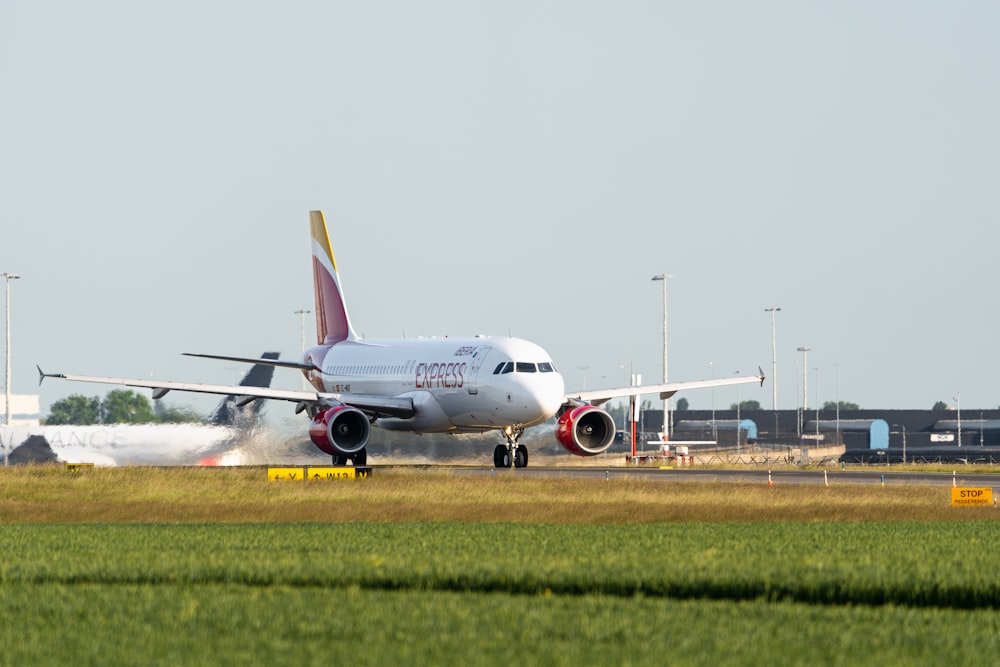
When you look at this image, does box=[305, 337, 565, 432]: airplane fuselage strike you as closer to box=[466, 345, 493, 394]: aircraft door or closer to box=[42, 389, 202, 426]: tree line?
box=[466, 345, 493, 394]: aircraft door

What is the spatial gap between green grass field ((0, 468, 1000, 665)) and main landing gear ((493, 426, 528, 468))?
1838cm

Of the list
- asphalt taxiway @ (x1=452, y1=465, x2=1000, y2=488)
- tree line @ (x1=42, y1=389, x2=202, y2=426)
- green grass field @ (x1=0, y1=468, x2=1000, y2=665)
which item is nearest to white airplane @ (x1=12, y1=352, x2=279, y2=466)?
asphalt taxiway @ (x1=452, y1=465, x2=1000, y2=488)

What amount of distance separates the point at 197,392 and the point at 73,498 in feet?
47.8

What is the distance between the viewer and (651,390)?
202 feet

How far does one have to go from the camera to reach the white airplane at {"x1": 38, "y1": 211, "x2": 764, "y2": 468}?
173ft

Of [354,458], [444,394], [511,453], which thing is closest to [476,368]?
[444,394]

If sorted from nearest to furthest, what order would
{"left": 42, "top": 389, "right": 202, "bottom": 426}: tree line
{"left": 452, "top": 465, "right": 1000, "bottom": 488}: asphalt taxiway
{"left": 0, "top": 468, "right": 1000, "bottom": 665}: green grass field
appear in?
{"left": 0, "top": 468, "right": 1000, "bottom": 665}: green grass field
{"left": 452, "top": 465, "right": 1000, "bottom": 488}: asphalt taxiway
{"left": 42, "top": 389, "right": 202, "bottom": 426}: tree line

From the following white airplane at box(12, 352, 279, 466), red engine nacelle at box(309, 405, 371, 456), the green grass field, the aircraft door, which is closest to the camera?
the green grass field

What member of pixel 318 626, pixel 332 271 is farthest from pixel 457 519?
pixel 332 271

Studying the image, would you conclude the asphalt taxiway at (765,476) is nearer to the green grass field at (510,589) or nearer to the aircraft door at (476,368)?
the aircraft door at (476,368)

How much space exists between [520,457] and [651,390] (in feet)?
22.5

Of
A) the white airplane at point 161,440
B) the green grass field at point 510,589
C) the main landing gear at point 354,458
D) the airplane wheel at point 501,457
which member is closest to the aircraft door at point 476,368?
the main landing gear at point 354,458

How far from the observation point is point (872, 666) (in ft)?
46.2

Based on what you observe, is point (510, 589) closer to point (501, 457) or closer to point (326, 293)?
point (501, 457)
